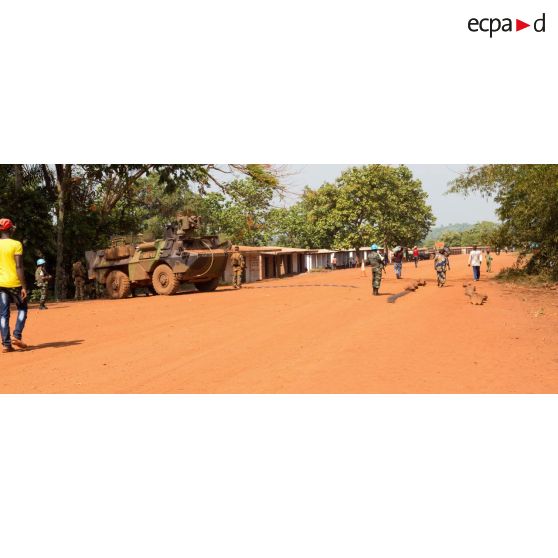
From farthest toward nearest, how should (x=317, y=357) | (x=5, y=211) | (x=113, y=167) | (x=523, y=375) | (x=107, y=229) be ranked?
(x=107, y=229)
(x=113, y=167)
(x=5, y=211)
(x=317, y=357)
(x=523, y=375)

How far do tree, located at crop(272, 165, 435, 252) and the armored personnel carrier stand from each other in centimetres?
3593

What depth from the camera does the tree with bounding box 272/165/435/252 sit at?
60.4 meters

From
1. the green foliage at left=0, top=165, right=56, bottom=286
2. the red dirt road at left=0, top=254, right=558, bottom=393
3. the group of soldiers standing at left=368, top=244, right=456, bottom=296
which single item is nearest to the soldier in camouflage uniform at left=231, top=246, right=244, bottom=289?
the group of soldiers standing at left=368, top=244, right=456, bottom=296

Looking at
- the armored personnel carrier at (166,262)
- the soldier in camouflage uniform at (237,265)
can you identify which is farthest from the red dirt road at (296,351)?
the soldier in camouflage uniform at (237,265)

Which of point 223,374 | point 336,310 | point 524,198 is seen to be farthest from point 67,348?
point 524,198

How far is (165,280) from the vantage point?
2288 centimetres

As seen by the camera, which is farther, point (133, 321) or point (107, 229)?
point (107, 229)

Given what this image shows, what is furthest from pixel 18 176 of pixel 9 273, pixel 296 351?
pixel 296 351

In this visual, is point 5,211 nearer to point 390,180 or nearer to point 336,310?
point 336,310

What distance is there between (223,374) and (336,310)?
749 cm

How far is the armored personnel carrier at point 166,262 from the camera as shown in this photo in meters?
22.6

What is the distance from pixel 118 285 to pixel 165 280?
7.76 ft

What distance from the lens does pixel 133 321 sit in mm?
13891

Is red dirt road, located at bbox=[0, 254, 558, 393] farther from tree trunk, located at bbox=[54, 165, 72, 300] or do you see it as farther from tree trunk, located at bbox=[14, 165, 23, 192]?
tree trunk, located at bbox=[14, 165, 23, 192]
